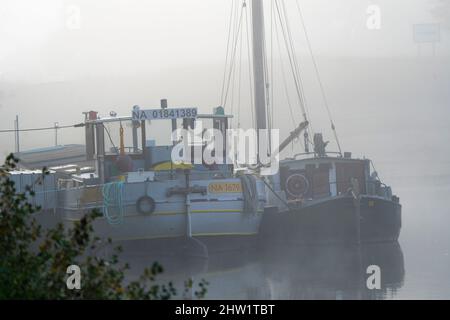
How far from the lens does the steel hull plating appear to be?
32.5m

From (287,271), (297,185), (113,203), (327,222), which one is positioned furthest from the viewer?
(297,185)

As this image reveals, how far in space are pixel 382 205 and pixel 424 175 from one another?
67.3m

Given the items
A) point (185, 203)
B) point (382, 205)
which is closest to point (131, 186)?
point (185, 203)

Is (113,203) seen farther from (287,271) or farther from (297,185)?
(297,185)

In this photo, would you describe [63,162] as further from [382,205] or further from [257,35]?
[382,205]

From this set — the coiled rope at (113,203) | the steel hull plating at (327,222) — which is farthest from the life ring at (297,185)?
the coiled rope at (113,203)

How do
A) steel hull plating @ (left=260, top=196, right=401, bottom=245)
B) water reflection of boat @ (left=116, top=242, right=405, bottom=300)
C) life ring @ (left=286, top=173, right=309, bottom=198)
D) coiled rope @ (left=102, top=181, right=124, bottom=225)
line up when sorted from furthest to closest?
life ring @ (left=286, top=173, right=309, bottom=198) < steel hull plating @ (left=260, top=196, right=401, bottom=245) < coiled rope @ (left=102, top=181, right=124, bottom=225) < water reflection of boat @ (left=116, top=242, right=405, bottom=300)

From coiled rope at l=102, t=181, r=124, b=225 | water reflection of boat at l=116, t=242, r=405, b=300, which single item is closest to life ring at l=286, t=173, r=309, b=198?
water reflection of boat at l=116, t=242, r=405, b=300

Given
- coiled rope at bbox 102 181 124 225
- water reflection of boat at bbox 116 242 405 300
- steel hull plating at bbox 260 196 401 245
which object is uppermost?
coiled rope at bbox 102 181 124 225

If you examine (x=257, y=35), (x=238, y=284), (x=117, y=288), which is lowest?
(x=238, y=284)

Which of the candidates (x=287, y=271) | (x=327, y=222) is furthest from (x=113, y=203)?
→ (x=327, y=222)

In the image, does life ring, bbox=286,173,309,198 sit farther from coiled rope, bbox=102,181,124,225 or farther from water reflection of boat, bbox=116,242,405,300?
coiled rope, bbox=102,181,124,225

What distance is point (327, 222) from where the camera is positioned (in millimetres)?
32812
